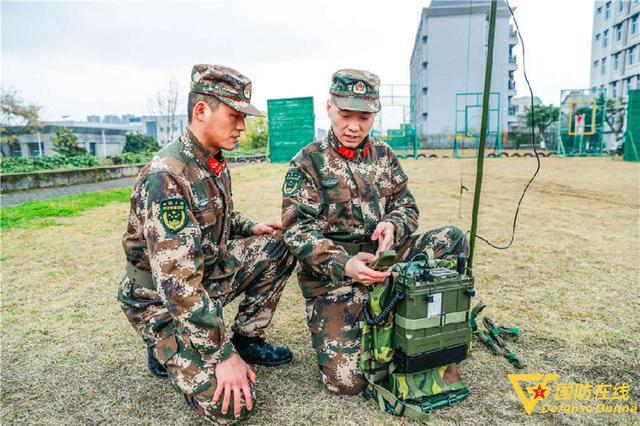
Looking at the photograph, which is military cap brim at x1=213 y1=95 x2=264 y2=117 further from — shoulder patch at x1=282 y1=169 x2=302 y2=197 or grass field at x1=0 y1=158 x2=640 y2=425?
grass field at x1=0 y1=158 x2=640 y2=425

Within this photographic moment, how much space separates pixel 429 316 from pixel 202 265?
102 cm

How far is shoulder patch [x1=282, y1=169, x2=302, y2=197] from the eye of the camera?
2.48 m

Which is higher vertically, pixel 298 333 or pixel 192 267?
pixel 192 267

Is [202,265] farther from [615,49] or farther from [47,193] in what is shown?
[615,49]

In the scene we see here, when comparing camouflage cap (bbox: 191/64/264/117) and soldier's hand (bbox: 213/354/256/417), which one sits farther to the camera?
camouflage cap (bbox: 191/64/264/117)

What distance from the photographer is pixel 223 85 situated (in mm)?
2023

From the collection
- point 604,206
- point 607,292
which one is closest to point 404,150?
point 604,206

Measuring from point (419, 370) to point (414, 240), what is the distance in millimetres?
887

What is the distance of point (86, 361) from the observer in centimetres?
251

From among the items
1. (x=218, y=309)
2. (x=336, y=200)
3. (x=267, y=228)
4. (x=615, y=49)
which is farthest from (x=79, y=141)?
(x=615, y=49)

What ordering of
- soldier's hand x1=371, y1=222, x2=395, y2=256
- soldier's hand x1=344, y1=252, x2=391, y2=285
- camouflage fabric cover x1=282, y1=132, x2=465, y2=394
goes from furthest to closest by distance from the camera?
soldier's hand x1=371, y1=222, x2=395, y2=256 < camouflage fabric cover x1=282, y1=132, x2=465, y2=394 < soldier's hand x1=344, y1=252, x2=391, y2=285

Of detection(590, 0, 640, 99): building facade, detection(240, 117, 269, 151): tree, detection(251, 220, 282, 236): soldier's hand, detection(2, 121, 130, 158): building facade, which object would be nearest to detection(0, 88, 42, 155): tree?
detection(2, 121, 130, 158): building facade

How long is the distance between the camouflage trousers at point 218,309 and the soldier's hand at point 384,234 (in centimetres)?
52

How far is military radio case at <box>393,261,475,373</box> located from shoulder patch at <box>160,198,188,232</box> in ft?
3.20
